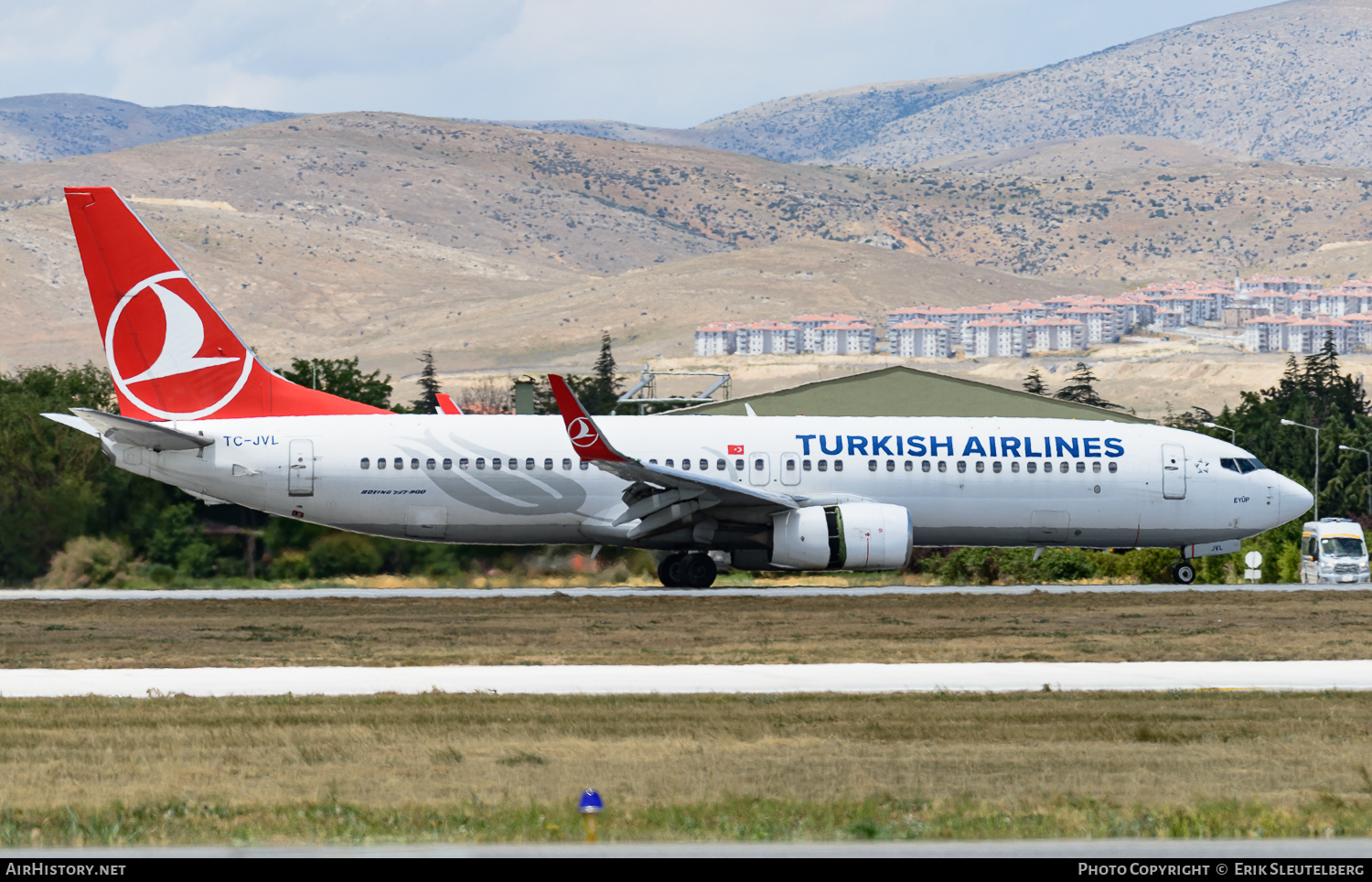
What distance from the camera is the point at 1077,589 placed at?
32.8m

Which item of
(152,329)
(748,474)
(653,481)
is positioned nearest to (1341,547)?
(748,474)

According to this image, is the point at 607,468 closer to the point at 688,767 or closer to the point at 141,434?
the point at 141,434

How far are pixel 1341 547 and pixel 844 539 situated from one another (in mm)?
19205

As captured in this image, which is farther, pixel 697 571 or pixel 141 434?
pixel 697 571

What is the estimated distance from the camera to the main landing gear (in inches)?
1282

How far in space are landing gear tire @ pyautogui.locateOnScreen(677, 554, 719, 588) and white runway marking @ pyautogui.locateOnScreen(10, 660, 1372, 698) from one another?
1212cm

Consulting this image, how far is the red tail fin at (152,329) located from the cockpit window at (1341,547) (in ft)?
92.3

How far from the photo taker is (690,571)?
107ft

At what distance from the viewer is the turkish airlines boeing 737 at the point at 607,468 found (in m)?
31.1

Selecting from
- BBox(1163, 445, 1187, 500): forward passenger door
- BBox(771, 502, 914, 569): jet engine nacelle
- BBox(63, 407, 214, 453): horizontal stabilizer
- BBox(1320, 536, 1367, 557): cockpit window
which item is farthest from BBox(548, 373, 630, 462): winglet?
BBox(1320, 536, 1367, 557): cockpit window

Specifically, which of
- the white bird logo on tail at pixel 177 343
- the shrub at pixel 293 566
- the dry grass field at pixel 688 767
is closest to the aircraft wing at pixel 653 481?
the shrub at pixel 293 566

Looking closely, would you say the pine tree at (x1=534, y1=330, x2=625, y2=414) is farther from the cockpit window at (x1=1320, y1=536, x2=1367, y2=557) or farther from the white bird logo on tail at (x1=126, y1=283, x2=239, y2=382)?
the white bird logo on tail at (x1=126, y1=283, x2=239, y2=382)
